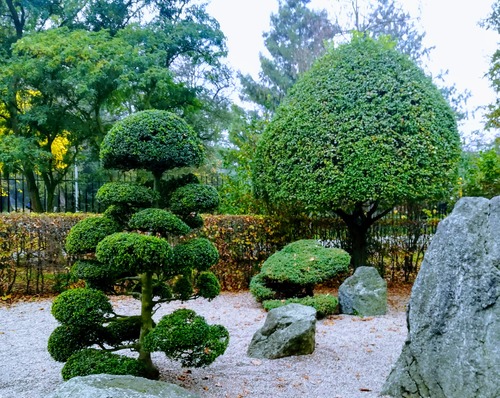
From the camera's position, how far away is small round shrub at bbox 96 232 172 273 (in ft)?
11.2

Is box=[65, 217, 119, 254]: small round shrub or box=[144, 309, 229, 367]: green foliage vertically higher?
box=[65, 217, 119, 254]: small round shrub

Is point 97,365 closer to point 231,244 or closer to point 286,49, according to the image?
point 231,244

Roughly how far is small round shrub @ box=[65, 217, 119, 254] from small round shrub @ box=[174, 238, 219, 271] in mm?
631

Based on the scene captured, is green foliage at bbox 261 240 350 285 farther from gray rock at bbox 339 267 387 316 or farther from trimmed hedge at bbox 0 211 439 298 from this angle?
trimmed hedge at bbox 0 211 439 298

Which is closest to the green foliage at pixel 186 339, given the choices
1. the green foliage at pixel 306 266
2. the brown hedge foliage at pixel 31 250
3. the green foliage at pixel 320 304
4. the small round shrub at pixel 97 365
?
the small round shrub at pixel 97 365

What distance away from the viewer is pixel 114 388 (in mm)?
2723

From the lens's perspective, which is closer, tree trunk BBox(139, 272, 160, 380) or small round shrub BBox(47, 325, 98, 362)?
small round shrub BBox(47, 325, 98, 362)

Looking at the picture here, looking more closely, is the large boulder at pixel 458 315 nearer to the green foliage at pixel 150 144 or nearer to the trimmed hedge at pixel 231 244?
the green foliage at pixel 150 144

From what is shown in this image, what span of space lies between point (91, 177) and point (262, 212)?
8866mm

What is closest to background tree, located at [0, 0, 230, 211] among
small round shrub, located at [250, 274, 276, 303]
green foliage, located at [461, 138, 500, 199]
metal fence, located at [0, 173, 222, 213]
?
metal fence, located at [0, 173, 222, 213]

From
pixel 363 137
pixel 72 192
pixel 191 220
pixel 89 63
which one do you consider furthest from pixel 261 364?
pixel 72 192

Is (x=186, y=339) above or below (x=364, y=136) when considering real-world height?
below

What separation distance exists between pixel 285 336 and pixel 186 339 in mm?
1583

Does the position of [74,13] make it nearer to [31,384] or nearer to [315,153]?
[315,153]
